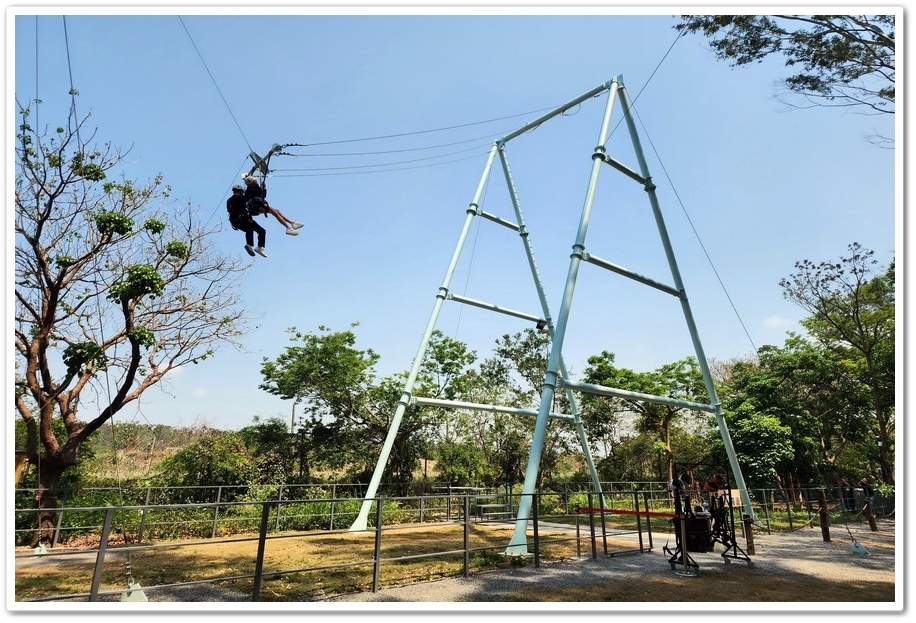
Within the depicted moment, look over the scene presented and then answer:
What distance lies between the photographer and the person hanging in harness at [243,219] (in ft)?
24.7

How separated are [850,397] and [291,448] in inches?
875

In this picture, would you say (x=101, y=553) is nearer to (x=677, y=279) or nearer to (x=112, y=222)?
(x=112, y=222)

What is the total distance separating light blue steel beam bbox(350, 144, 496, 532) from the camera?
32.3 ft

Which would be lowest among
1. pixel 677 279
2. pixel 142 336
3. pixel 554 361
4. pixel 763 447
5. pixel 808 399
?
pixel 763 447

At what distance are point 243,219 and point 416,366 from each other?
4436 millimetres

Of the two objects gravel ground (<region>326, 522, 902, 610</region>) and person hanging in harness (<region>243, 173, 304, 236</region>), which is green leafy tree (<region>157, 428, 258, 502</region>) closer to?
person hanging in harness (<region>243, 173, 304, 236</region>)

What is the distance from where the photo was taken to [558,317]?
7.96 m

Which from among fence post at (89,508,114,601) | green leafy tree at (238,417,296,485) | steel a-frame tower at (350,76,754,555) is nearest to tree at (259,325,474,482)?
green leafy tree at (238,417,296,485)

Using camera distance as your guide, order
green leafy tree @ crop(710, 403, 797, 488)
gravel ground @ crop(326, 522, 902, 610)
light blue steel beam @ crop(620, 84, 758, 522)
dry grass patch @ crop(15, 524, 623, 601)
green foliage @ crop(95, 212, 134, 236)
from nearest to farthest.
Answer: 1. gravel ground @ crop(326, 522, 902, 610)
2. dry grass patch @ crop(15, 524, 623, 601)
3. green foliage @ crop(95, 212, 134, 236)
4. light blue steel beam @ crop(620, 84, 758, 522)
5. green leafy tree @ crop(710, 403, 797, 488)

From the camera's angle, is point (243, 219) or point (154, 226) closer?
point (243, 219)

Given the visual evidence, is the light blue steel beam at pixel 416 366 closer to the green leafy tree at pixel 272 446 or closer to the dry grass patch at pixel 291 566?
the dry grass patch at pixel 291 566

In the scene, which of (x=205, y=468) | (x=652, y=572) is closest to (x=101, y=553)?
(x=652, y=572)

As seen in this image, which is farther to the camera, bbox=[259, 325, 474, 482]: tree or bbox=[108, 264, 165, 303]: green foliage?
bbox=[259, 325, 474, 482]: tree
